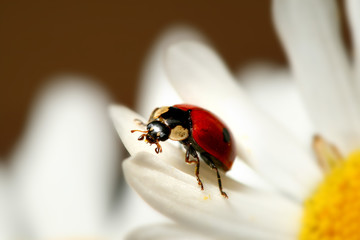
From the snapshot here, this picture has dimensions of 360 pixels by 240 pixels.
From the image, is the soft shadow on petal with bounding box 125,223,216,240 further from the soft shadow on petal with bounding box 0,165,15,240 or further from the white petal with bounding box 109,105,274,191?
the soft shadow on petal with bounding box 0,165,15,240

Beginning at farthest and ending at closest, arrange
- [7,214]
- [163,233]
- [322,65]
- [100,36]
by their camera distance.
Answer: [100,36] → [7,214] → [322,65] → [163,233]

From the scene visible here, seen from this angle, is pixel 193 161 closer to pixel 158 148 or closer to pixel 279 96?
pixel 158 148

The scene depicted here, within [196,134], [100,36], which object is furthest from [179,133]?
[100,36]

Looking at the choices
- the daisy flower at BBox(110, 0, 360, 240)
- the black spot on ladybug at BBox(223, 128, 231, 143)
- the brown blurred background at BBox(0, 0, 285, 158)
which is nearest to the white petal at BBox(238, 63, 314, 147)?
the daisy flower at BBox(110, 0, 360, 240)

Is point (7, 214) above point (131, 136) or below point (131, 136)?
below

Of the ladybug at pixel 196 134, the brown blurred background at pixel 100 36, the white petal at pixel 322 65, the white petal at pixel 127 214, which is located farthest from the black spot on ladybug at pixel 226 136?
the brown blurred background at pixel 100 36

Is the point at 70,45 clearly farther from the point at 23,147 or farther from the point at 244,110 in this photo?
the point at 244,110

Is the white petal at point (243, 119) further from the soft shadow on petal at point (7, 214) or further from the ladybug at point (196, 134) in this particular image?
the soft shadow on petal at point (7, 214)
